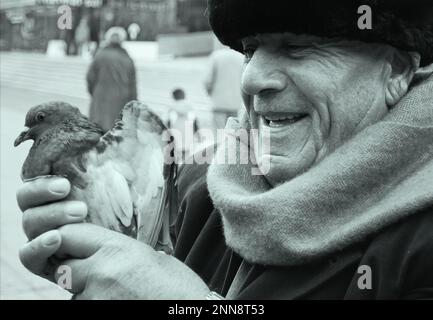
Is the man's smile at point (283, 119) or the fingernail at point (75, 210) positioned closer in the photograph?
the fingernail at point (75, 210)

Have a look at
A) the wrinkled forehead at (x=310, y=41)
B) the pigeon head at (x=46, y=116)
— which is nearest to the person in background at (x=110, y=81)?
the pigeon head at (x=46, y=116)

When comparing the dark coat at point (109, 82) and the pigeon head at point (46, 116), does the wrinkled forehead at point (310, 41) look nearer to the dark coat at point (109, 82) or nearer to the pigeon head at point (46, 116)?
the pigeon head at point (46, 116)

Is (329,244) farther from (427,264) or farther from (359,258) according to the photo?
(427,264)

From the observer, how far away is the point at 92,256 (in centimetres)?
151

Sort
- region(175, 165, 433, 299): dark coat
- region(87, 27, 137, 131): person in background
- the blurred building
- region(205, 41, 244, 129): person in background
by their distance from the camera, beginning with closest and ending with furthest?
1. region(175, 165, 433, 299): dark coat
2. region(205, 41, 244, 129): person in background
3. region(87, 27, 137, 131): person in background
4. the blurred building

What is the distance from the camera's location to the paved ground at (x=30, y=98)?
16.6ft

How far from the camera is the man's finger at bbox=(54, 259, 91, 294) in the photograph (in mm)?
1517

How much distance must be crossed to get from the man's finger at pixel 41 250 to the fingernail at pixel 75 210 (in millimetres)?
53

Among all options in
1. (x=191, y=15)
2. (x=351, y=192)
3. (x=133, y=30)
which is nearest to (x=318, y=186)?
(x=351, y=192)

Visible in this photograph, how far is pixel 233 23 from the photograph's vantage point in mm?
1771

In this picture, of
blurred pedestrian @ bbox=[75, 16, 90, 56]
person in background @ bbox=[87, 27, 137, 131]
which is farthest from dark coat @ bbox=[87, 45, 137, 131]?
blurred pedestrian @ bbox=[75, 16, 90, 56]

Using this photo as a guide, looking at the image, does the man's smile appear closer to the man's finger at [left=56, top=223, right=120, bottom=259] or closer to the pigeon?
the pigeon

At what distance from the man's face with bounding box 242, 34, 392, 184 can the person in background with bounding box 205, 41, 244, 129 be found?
19.0 feet
